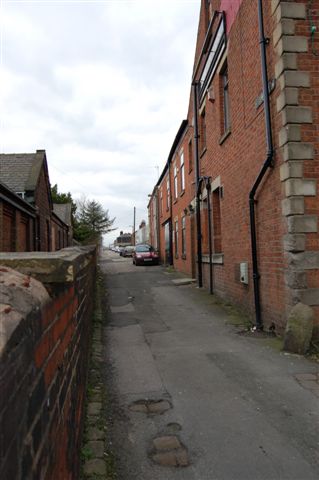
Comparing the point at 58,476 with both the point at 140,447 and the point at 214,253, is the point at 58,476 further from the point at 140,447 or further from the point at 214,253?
the point at 214,253

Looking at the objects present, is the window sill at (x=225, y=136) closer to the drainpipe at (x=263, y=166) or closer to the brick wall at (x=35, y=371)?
the drainpipe at (x=263, y=166)

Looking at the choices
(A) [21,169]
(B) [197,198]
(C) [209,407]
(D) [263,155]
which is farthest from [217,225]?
(A) [21,169]

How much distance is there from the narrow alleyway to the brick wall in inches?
49.0

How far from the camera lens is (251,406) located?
14.0 feet

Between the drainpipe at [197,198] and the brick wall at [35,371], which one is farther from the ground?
the drainpipe at [197,198]

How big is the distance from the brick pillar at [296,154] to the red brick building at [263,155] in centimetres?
2

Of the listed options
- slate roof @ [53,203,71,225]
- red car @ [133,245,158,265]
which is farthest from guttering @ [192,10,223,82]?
slate roof @ [53,203,71,225]

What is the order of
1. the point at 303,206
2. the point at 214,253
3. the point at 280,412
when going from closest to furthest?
the point at 280,412
the point at 303,206
the point at 214,253

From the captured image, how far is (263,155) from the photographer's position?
24.9ft

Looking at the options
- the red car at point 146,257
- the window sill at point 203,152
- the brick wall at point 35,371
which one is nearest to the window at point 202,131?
the window sill at point 203,152

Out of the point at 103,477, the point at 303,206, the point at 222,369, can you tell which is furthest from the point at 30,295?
the point at 303,206

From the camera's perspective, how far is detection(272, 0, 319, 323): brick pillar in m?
6.38

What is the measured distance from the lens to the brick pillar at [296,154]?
6.38 metres

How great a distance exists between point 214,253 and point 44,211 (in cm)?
1223
